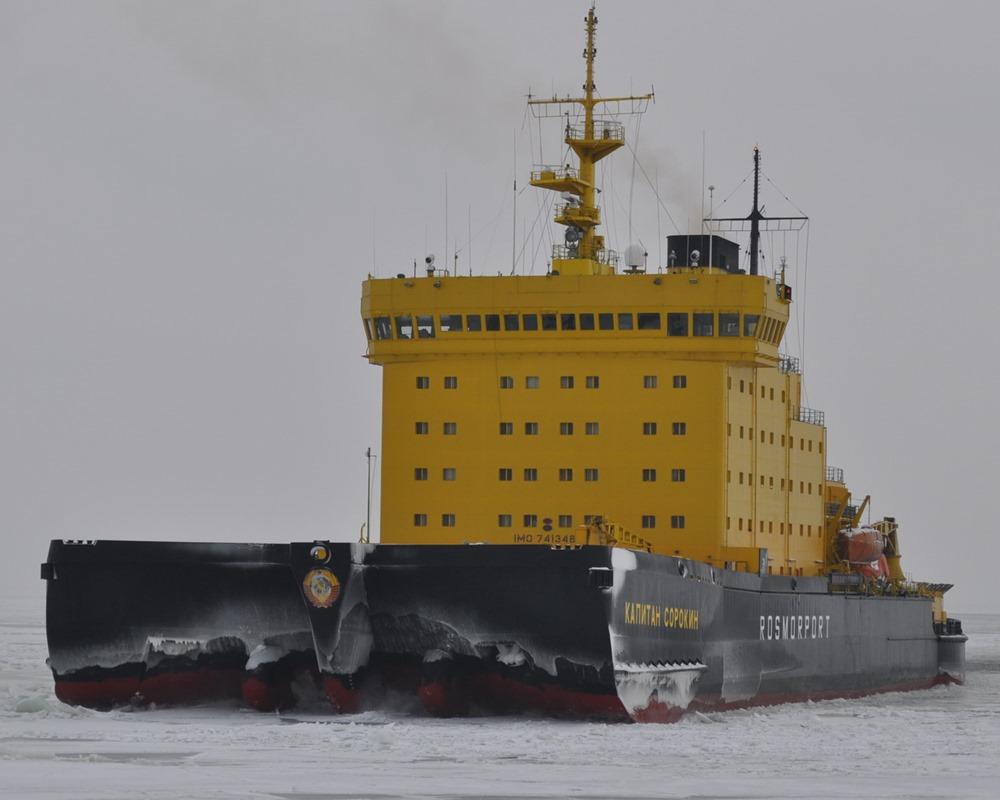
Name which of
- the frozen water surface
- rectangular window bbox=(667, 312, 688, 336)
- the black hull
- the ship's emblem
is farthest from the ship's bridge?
the ship's emblem

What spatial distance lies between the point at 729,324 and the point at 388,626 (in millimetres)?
8733

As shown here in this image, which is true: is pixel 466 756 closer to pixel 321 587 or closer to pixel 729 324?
pixel 321 587

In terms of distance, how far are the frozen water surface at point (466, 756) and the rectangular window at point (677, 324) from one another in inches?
245

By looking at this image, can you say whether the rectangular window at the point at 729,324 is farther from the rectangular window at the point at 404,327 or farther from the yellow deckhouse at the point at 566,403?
the rectangular window at the point at 404,327

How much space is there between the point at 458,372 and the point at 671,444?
3.65 meters

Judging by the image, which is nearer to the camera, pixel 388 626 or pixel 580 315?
pixel 388 626

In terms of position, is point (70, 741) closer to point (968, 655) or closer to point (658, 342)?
point (658, 342)

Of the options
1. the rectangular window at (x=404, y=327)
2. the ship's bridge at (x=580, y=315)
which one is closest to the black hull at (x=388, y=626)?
the ship's bridge at (x=580, y=315)

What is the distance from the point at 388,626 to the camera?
29453 mm

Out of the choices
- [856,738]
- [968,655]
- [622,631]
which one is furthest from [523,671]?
[968,655]

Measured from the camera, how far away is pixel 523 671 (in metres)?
29.0

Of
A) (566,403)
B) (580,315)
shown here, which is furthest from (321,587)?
(580,315)

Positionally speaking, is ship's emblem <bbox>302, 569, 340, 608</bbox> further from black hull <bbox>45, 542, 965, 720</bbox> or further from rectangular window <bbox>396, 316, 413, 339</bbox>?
rectangular window <bbox>396, 316, 413, 339</bbox>

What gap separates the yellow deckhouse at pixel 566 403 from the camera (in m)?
34.1
